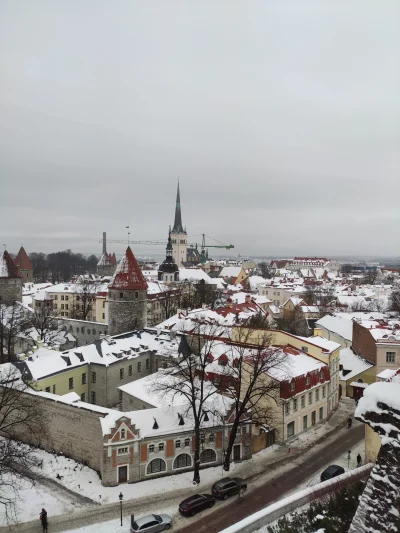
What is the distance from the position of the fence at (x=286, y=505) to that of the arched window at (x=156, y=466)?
42.3 feet

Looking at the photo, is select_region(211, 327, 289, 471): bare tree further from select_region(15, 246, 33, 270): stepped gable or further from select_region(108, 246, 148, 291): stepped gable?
select_region(15, 246, 33, 270): stepped gable

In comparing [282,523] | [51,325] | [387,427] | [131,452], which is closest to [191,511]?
[131,452]

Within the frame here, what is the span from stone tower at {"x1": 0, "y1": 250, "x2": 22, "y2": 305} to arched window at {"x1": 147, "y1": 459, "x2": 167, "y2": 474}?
38315 mm

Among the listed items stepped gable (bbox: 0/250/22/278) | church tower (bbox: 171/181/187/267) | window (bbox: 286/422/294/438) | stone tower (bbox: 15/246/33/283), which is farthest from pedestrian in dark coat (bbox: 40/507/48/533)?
church tower (bbox: 171/181/187/267)

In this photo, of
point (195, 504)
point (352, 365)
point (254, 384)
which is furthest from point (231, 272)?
point (195, 504)

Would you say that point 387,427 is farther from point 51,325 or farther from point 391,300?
point 391,300

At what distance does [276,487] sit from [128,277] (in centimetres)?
2386

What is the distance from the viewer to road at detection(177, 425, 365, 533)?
1594 centimetres

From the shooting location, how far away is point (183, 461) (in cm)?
2020

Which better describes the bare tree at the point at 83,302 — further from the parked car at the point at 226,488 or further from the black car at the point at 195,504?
the black car at the point at 195,504

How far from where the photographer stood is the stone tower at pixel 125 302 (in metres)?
38.0

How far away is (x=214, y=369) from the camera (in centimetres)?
2559

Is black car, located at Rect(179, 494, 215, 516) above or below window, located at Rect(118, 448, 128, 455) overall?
below

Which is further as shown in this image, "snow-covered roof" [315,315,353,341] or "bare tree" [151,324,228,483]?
"snow-covered roof" [315,315,353,341]
